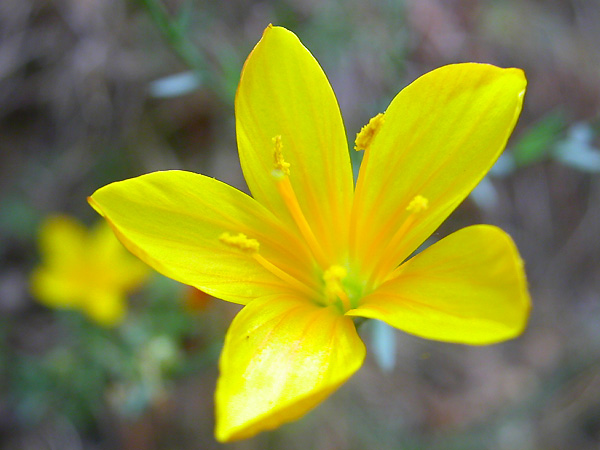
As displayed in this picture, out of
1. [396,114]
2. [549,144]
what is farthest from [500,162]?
[396,114]

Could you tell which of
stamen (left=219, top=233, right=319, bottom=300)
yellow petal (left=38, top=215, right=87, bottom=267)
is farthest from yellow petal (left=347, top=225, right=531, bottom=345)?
yellow petal (left=38, top=215, right=87, bottom=267)

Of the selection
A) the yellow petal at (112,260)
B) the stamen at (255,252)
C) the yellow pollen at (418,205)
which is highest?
the yellow pollen at (418,205)

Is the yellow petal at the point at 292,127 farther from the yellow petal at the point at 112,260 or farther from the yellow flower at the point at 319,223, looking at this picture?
the yellow petal at the point at 112,260

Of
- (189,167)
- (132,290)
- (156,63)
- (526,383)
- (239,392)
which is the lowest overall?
(526,383)

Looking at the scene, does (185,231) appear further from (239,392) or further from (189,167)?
(189,167)

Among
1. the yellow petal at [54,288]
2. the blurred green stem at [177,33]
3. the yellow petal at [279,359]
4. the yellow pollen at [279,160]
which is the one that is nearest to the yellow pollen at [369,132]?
the yellow pollen at [279,160]

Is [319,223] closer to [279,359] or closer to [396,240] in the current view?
[396,240]
